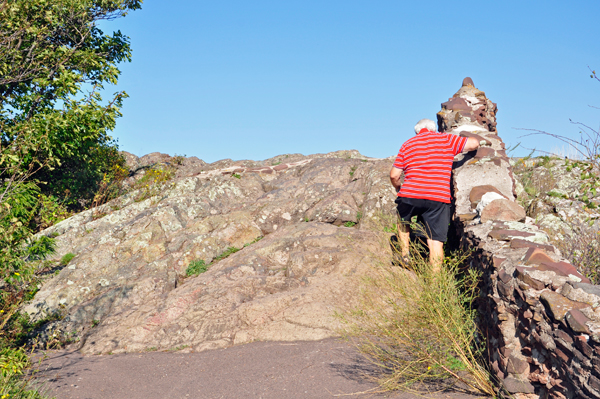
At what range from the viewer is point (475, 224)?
5.43 metres

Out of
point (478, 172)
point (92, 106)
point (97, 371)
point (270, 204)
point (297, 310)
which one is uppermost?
point (92, 106)

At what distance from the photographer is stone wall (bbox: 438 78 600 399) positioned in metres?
2.98

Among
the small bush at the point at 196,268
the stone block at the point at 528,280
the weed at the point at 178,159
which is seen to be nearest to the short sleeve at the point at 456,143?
the stone block at the point at 528,280

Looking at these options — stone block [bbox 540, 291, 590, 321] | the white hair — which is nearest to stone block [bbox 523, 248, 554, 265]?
stone block [bbox 540, 291, 590, 321]

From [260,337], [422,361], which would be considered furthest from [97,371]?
[422,361]

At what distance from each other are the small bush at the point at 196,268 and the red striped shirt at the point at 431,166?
5.32m

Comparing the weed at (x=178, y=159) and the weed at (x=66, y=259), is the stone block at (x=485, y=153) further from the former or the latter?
the weed at (x=178, y=159)

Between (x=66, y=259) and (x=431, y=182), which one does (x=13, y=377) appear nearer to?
(x=66, y=259)

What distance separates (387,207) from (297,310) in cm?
379

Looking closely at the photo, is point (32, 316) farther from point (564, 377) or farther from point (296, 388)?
→ point (564, 377)

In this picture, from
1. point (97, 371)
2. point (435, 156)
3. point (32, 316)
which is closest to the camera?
point (435, 156)

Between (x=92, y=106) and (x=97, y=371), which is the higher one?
(x=92, y=106)

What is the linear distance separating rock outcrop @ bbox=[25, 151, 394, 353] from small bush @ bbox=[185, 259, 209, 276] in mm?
119

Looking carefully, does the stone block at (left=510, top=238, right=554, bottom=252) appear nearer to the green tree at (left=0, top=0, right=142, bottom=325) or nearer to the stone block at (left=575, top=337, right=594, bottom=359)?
the stone block at (left=575, top=337, right=594, bottom=359)
